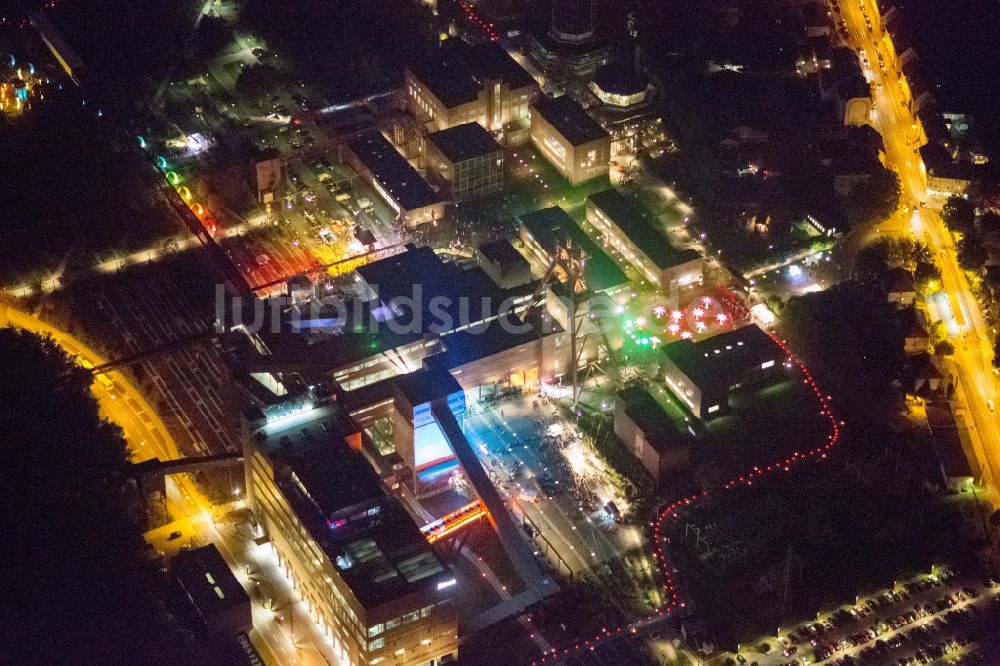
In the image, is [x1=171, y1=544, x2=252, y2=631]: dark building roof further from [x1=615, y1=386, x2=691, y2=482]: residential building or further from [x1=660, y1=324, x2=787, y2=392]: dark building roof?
[x1=660, y1=324, x2=787, y2=392]: dark building roof

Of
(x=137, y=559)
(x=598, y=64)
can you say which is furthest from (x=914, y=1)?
(x=137, y=559)

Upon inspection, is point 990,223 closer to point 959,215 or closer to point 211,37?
point 959,215

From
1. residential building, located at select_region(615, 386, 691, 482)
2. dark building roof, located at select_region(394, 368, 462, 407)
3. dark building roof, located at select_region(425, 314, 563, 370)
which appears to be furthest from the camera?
dark building roof, located at select_region(425, 314, 563, 370)

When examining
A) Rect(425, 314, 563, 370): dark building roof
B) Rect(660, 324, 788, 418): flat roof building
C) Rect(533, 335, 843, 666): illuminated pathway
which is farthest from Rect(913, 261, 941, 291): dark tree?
Rect(425, 314, 563, 370): dark building roof

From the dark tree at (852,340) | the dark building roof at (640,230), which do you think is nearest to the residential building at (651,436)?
the dark tree at (852,340)

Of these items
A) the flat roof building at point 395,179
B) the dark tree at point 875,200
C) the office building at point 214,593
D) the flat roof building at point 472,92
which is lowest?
the office building at point 214,593

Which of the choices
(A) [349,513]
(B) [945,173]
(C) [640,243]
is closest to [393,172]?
(C) [640,243]

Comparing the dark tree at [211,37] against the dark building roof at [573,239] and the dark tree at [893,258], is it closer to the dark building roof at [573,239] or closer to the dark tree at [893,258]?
the dark building roof at [573,239]
